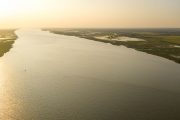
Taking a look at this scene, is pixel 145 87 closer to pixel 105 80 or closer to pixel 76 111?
pixel 105 80

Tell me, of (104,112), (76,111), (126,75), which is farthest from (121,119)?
(126,75)

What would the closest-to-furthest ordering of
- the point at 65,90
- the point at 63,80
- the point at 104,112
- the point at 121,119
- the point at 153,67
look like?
the point at 121,119 < the point at 104,112 < the point at 65,90 < the point at 63,80 < the point at 153,67

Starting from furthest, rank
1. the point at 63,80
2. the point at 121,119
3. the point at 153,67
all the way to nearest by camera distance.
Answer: the point at 153,67 < the point at 63,80 < the point at 121,119

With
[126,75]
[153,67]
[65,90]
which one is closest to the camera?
[65,90]

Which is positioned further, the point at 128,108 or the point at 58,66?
the point at 58,66

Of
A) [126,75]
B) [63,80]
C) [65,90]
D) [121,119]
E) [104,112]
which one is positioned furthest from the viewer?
[126,75]

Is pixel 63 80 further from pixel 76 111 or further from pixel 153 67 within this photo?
pixel 153 67

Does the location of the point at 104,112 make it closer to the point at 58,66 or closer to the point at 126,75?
the point at 126,75

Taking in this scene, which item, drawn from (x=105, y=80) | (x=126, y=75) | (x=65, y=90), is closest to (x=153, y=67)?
(x=126, y=75)

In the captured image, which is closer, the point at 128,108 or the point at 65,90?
the point at 128,108
